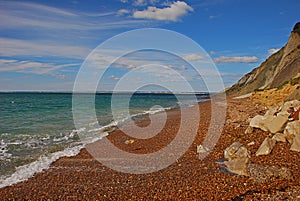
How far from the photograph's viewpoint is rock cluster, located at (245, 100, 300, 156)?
985cm

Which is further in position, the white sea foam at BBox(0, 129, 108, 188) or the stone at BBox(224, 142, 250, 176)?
the white sea foam at BBox(0, 129, 108, 188)

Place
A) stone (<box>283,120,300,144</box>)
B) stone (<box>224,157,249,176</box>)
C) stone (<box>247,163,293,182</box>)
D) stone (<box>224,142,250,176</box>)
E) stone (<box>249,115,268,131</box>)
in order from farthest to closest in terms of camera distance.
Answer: stone (<box>249,115,268,131</box>) → stone (<box>283,120,300,144</box>) → stone (<box>224,142,250,176</box>) → stone (<box>224,157,249,176</box>) → stone (<box>247,163,293,182</box>)

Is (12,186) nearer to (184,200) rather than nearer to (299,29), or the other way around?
(184,200)

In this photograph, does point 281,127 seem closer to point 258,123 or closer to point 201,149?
point 258,123

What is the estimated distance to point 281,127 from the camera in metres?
11.3

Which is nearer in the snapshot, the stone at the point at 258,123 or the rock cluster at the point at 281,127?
the rock cluster at the point at 281,127

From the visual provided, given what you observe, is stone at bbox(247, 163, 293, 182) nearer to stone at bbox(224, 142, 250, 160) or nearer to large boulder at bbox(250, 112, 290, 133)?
stone at bbox(224, 142, 250, 160)

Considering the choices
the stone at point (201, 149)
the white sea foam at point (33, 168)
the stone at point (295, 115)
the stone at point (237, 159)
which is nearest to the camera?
the stone at point (237, 159)

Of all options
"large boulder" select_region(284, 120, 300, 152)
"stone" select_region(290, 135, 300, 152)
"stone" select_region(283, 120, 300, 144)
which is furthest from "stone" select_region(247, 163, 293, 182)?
"stone" select_region(283, 120, 300, 144)

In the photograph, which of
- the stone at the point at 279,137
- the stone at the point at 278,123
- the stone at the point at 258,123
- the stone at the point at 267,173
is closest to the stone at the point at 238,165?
the stone at the point at 267,173

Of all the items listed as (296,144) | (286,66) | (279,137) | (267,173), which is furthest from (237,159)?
(286,66)

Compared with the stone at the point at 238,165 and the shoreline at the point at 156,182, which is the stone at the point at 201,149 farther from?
the stone at the point at 238,165

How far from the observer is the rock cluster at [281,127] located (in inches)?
388

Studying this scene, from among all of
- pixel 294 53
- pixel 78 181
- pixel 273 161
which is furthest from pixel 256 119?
pixel 294 53
